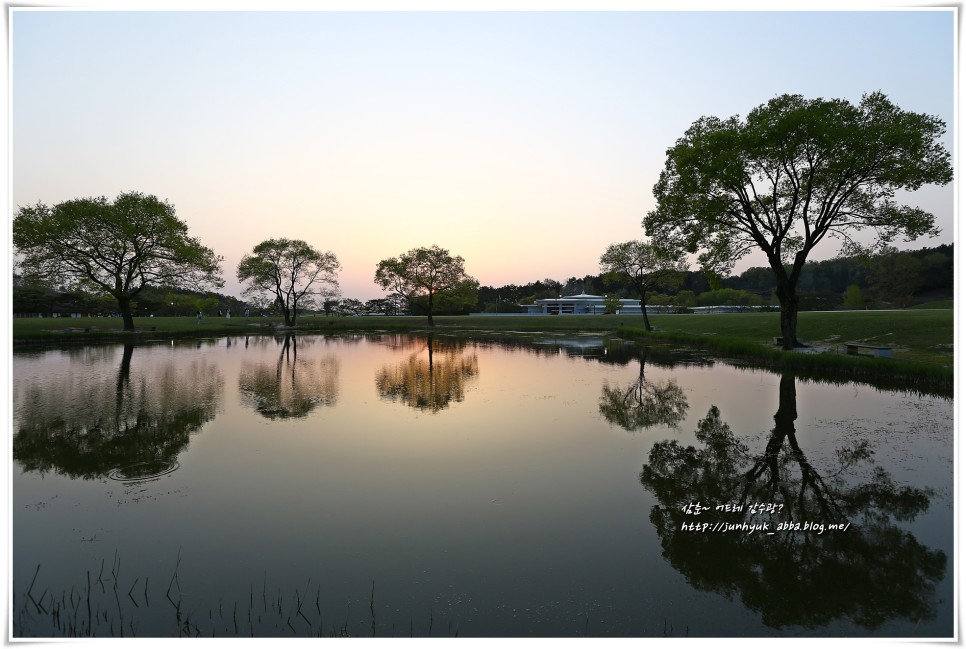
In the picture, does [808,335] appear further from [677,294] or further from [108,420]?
[677,294]

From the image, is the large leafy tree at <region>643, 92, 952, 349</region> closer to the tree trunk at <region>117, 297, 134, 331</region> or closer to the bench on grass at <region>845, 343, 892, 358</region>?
the bench on grass at <region>845, 343, 892, 358</region>

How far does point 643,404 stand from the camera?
48.2 ft

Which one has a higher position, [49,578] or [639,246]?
[639,246]

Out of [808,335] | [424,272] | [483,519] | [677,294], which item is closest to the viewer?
[483,519]

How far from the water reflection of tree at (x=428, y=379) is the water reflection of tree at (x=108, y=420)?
5.72 meters

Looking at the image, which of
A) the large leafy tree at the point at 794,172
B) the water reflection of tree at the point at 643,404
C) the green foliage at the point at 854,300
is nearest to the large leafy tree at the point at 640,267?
the large leafy tree at the point at 794,172

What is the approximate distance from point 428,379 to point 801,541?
15607 mm

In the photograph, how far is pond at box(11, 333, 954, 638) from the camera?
4.62 m

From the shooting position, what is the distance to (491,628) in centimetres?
437

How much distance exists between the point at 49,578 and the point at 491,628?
483 centimetres

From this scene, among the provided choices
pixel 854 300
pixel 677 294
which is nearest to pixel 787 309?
pixel 854 300

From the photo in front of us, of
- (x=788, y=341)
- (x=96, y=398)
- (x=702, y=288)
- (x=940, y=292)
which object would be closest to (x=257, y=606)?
(x=96, y=398)

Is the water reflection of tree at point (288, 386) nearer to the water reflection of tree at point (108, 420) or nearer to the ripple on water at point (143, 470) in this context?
the water reflection of tree at point (108, 420)
